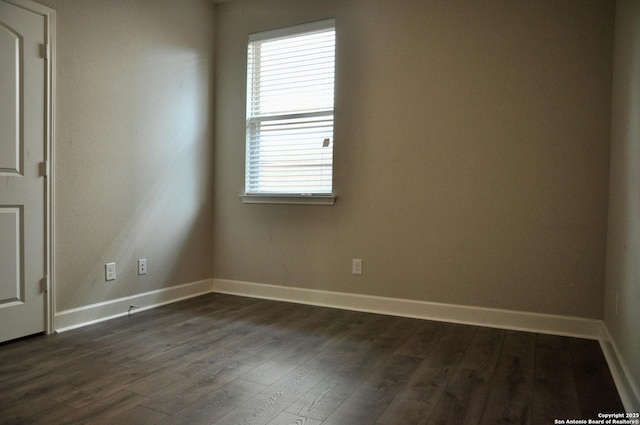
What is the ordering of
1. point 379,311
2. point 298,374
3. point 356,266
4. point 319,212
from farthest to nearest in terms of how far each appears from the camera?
point 319,212 < point 356,266 < point 379,311 < point 298,374

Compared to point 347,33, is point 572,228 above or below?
below

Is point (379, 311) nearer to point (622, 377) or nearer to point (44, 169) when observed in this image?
A: point (622, 377)

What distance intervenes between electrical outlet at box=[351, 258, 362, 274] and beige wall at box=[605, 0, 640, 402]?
1.66 metres

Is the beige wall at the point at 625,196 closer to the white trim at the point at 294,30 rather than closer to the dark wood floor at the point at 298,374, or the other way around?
the dark wood floor at the point at 298,374

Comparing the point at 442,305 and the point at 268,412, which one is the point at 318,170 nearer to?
the point at 442,305

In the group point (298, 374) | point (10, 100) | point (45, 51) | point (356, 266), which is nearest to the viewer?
point (298, 374)

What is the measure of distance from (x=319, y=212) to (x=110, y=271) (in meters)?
1.66

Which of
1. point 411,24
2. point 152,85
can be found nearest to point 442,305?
point 411,24

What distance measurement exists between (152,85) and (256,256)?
5.49 feet

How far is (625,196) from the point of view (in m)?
2.13

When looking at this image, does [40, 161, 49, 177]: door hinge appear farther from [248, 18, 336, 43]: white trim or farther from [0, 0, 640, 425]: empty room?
[248, 18, 336, 43]: white trim

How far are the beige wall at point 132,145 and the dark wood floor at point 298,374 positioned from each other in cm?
53

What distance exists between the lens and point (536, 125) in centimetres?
282

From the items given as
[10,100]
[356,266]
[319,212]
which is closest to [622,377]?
[356,266]
